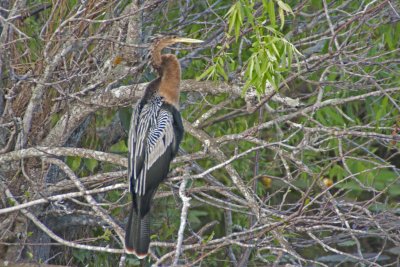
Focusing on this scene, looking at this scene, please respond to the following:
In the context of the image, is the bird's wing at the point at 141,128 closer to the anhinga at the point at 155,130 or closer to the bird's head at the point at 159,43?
the anhinga at the point at 155,130

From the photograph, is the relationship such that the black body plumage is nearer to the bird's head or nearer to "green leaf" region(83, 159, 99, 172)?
the bird's head

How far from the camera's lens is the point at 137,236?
477cm

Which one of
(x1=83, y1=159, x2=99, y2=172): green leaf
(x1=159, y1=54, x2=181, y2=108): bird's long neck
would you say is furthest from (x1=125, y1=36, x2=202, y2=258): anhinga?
(x1=83, y1=159, x2=99, y2=172): green leaf

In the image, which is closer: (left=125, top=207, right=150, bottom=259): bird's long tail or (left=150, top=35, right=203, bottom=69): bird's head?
(left=125, top=207, right=150, bottom=259): bird's long tail

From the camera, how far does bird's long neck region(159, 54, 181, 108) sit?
5.08 metres

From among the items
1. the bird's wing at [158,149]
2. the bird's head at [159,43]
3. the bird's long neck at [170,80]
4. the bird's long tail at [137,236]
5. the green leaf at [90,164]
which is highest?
the bird's head at [159,43]

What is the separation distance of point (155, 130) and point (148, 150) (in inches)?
5.3

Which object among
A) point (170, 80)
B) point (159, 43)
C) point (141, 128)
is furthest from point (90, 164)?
point (159, 43)

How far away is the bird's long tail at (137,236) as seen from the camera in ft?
15.5

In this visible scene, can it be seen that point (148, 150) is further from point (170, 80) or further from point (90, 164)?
point (90, 164)

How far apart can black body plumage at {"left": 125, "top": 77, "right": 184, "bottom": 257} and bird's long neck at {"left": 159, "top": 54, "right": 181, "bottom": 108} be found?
25mm

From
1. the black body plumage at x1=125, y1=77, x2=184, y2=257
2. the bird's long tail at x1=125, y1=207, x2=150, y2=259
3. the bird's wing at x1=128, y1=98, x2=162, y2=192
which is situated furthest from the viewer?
the bird's wing at x1=128, y1=98, x2=162, y2=192

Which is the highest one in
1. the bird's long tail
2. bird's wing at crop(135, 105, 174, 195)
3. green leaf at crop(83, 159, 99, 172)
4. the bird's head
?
the bird's head

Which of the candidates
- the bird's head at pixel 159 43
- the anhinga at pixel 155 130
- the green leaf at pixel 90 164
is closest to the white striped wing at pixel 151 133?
the anhinga at pixel 155 130
